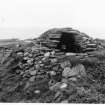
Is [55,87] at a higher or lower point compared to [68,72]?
lower

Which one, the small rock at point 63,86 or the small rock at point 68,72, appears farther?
the small rock at point 68,72

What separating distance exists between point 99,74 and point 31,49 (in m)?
4.02

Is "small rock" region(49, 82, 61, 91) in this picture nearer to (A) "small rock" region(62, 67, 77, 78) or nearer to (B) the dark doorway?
(A) "small rock" region(62, 67, 77, 78)

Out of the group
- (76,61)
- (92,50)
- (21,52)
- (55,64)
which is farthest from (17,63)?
(92,50)

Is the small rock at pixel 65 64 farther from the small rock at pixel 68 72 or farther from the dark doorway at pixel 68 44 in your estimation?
the dark doorway at pixel 68 44

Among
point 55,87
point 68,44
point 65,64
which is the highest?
point 68,44

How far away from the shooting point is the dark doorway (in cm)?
1227

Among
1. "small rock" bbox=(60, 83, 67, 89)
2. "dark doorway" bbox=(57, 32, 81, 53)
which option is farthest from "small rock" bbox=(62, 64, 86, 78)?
"dark doorway" bbox=(57, 32, 81, 53)

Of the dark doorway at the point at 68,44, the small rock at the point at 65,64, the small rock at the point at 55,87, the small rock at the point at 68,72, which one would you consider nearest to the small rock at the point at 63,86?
the small rock at the point at 55,87

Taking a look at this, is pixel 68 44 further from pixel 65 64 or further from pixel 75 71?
pixel 75 71

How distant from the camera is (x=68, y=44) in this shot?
12.3 metres

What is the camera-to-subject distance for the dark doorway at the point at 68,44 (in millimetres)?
12266

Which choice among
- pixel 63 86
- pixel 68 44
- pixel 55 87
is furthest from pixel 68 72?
pixel 68 44

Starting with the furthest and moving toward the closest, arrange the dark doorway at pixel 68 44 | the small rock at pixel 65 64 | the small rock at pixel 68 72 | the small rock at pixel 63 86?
1. the dark doorway at pixel 68 44
2. the small rock at pixel 65 64
3. the small rock at pixel 68 72
4. the small rock at pixel 63 86
